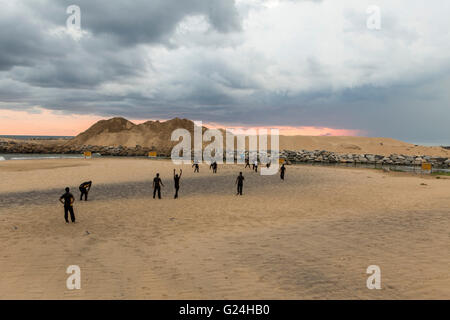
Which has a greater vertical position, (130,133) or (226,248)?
(130,133)

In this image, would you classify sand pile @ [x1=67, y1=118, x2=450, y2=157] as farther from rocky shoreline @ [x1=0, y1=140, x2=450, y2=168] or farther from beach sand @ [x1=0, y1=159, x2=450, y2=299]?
beach sand @ [x1=0, y1=159, x2=450, y2=299]

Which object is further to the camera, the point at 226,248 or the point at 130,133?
the point at 130,133

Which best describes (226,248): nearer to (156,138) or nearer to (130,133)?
(156,138)

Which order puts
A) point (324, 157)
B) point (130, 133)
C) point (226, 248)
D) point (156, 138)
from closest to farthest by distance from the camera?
point (226, 248)
point (324, 157)
point (156, 138)
point (130, 133)

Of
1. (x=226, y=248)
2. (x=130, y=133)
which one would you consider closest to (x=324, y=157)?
(x=226, y=248)

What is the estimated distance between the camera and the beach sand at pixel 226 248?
737 cm

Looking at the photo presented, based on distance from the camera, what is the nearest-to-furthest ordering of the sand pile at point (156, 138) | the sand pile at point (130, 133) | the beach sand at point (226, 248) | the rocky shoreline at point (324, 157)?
1. the beach sand at point (226, 248)
2. the rocky shoreline at point (324, 157)
3. the sand pile at point (156, 138)
4. the sand pile at point (130, 133)

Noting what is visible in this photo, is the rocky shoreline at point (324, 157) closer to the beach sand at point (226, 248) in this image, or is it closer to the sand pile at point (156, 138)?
the sand pile at point (156, 138)

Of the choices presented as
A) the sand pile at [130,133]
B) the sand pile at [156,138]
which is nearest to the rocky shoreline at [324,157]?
the sand pile at [156,138]

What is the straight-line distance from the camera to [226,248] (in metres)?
10.3

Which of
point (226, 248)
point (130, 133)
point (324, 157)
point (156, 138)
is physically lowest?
point (226, 248)

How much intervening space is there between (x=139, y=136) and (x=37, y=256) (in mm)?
124080

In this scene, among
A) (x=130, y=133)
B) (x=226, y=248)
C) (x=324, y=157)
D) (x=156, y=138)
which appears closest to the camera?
(x=226, y=248)

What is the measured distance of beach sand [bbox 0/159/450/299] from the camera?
7367mm
